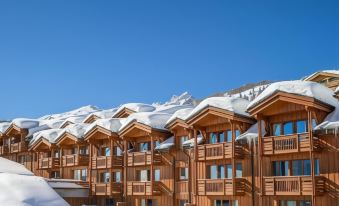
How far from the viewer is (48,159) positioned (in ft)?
145

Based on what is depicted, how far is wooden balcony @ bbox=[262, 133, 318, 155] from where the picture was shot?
25328 millimetres

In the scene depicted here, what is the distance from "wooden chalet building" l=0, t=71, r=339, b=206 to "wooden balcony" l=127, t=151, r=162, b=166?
7 centimetres

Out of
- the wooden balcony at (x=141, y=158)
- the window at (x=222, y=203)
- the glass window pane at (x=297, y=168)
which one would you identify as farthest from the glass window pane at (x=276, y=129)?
the wooden balcony at (x=141, y=158)

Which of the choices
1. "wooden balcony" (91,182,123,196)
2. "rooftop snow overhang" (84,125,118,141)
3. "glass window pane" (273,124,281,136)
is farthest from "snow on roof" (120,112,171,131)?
"glass window pane" (273,124,281,136)

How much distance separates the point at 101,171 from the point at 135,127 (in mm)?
6537

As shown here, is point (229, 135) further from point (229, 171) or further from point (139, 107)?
point (139, 107)

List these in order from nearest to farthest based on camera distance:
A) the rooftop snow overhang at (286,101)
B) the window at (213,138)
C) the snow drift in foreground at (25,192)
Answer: the snow drift in foreground at (25,192) < the rooftop snow overhang at (286,101) < the window at (213,138)

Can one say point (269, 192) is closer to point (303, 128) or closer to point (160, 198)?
point (303, 128)

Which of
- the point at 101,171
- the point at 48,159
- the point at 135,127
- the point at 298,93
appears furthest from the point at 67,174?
the point at 298,93

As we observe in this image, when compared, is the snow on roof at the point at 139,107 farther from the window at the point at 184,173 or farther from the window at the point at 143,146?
the window at the point at 184,173

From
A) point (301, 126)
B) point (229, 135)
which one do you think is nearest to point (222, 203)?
point (229, 135)

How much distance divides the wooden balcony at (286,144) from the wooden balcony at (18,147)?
28.6 m

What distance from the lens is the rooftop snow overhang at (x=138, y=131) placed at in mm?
34562

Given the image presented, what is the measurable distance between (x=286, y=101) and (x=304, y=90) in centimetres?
112
